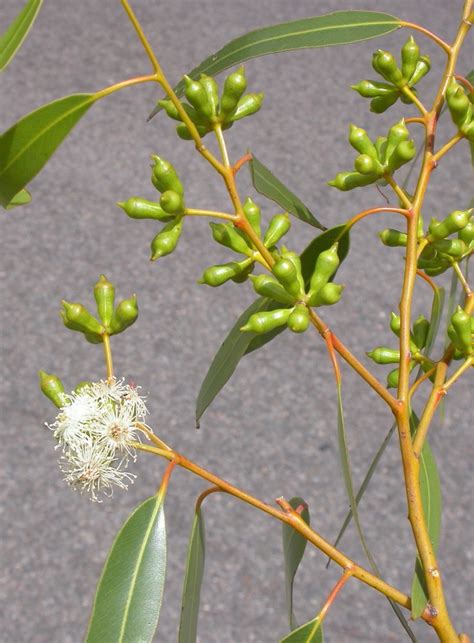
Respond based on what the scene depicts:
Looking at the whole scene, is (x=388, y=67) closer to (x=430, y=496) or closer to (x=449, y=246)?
(x=449, y=246)

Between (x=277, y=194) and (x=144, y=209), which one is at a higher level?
(x=277, y=194)

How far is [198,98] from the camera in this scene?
18.9 inches

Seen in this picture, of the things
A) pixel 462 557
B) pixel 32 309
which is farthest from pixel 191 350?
pixel 462 557

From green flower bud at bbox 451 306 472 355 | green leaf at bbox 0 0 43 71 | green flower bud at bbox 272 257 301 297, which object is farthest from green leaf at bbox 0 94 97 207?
green flower bud at bbox 451 306 472 355

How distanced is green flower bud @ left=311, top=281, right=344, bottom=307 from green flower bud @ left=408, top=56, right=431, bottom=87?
162mm

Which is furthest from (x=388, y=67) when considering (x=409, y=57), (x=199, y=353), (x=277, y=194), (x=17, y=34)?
(x=199, y=353)

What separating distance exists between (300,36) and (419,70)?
0.31 feet

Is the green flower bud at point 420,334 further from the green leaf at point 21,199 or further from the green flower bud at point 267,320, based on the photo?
the green leaf at point 21,199

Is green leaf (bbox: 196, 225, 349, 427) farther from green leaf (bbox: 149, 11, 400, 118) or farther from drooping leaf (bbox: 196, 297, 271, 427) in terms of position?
green leaf (bbox: 149, 11, 400, 118)

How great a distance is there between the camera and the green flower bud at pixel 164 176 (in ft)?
1.62

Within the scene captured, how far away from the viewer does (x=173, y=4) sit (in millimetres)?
3088

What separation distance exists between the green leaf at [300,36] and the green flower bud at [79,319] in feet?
0.49

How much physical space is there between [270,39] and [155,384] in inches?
57.9

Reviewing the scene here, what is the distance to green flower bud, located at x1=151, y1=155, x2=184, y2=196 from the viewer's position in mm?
495
